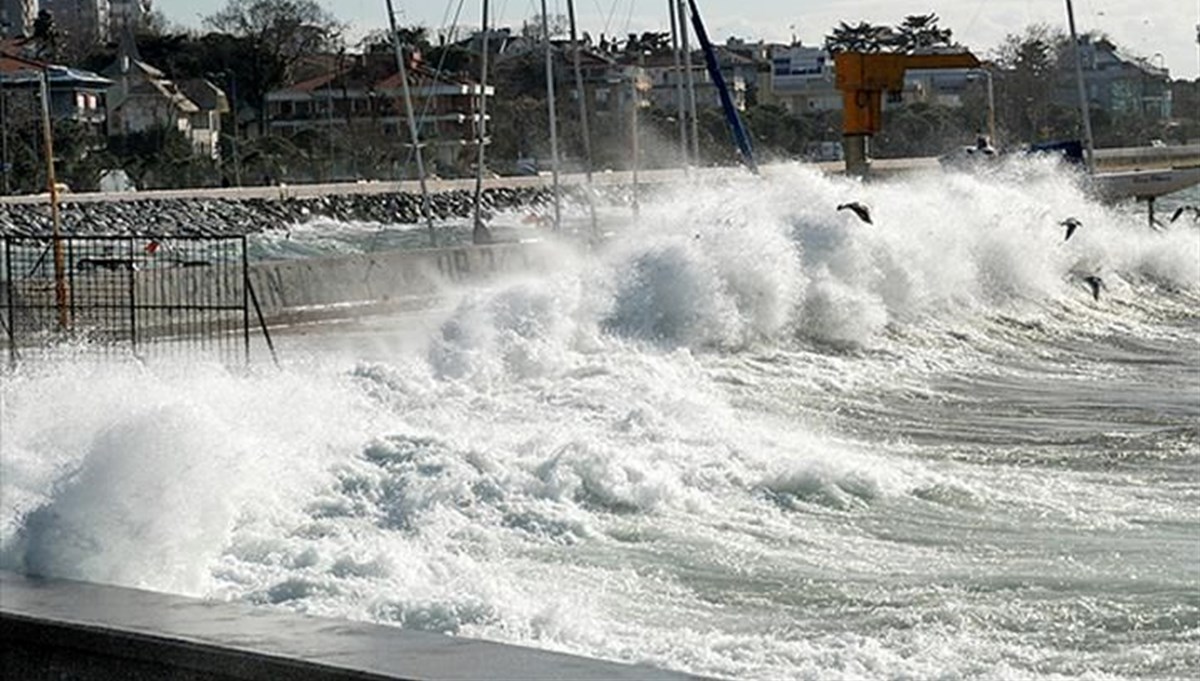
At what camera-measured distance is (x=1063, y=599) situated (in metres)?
11.1

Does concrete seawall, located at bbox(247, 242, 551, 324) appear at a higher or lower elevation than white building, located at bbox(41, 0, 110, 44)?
lower

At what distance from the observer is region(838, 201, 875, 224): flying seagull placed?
3065cm

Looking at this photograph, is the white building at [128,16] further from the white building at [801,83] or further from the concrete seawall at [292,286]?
the concrete seawall at [292,286]

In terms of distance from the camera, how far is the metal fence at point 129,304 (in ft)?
64.0

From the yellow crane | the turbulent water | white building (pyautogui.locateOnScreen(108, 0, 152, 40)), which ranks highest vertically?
white building (pyautogui.locateOnScreen(108, 0, 152, 40))

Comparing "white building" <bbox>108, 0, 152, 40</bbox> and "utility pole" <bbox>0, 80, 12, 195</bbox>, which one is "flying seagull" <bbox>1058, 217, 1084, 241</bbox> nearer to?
"utility pole" <bbox>0, 80, 12, 195</bbox>

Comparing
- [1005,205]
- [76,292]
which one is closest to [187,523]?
[76,292]

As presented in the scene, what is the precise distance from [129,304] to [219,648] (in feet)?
53.8

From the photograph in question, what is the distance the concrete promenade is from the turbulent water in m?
37.1

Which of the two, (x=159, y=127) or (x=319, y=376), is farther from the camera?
(x=159, y=127)

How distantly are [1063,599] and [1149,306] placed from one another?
29027 mm

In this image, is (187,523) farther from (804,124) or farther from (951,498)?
(804,124)

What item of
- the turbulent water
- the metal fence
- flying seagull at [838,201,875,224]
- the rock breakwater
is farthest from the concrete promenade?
the turbulent water

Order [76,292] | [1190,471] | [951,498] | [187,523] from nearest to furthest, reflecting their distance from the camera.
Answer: [187,523] < [951,498] < [1190,471] < [76,292]
